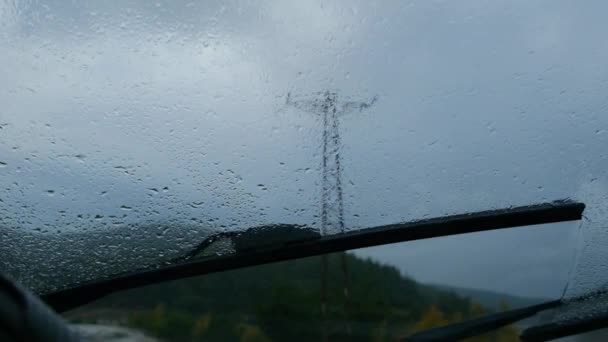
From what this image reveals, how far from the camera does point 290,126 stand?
4.73 metres

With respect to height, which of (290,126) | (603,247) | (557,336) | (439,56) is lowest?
(557,336)

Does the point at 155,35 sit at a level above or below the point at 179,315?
above

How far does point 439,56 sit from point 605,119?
99 cm

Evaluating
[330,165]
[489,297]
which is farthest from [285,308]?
[489,297]

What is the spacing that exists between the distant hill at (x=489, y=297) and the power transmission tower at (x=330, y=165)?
0.56 m

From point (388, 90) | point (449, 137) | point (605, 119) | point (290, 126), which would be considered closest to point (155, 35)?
point (290, 126)

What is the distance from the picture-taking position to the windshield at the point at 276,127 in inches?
183

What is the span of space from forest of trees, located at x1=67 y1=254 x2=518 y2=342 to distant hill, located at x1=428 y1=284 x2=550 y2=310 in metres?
0.04

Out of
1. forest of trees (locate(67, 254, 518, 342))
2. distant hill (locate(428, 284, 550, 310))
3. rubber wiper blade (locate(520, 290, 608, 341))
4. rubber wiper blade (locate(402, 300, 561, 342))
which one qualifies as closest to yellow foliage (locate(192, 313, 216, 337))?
forest of trees (locate(67, 254, 518, 342))

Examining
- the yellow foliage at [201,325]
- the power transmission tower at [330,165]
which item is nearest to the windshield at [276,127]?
the power transmission tower at [330,165]

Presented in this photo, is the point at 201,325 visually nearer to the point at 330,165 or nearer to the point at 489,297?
the point at 330,165

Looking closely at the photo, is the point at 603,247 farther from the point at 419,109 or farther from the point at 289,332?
the point at 289,332

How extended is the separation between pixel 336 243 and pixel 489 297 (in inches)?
32.2

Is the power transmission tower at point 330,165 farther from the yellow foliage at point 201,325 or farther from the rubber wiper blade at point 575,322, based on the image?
the rubber wiper blade at point 575,322
